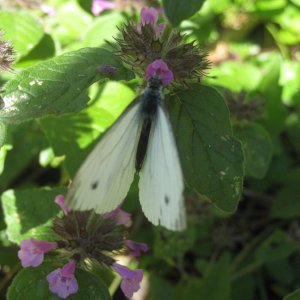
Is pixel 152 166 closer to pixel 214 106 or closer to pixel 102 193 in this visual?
pixel 102 193

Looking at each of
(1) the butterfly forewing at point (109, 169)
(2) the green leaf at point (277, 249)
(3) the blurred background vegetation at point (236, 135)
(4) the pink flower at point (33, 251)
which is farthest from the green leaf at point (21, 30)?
(2) the green leaf at point (277, 249)

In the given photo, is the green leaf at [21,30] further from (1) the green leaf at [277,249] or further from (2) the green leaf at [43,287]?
(1) the green leaf at [277,249]

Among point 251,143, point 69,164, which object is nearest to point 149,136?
point 69,164

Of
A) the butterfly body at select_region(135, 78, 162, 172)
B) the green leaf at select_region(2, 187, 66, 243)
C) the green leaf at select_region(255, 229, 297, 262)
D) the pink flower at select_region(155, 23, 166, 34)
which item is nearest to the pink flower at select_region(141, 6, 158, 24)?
the pink flower at select_region(155, 23, 166, 34)

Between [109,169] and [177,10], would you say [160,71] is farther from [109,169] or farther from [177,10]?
[109,169]

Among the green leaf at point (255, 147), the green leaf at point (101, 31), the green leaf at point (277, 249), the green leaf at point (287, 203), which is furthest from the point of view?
the green leaf at point (287, 203)

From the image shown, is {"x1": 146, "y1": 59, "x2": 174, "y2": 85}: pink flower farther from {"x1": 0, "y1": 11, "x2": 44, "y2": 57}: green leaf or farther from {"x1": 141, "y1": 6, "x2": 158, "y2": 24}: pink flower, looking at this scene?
{"x1": 0, "y1": 11, "x2": 44, "y2": 57}: green leaf

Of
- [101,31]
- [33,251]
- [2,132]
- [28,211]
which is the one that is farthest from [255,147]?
[2,132]
